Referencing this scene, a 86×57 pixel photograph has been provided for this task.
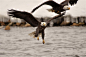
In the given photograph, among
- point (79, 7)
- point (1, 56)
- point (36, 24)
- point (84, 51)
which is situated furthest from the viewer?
point (79, 7)

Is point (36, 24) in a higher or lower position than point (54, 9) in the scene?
lower

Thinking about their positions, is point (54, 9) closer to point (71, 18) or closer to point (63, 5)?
point (63, 5)

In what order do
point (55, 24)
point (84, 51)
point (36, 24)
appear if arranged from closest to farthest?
1. point (36, 24)
2. point (84, 51)
3. point (55, 24)

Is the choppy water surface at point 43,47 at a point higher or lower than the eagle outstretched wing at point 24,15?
lower

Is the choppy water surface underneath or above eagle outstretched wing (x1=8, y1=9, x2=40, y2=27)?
underneath

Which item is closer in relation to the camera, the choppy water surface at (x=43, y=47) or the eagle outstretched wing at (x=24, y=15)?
the eagle outstretched wing at (x=24, y=15)

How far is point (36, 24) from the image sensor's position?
7789 mm

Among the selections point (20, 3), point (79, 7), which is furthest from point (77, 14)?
point (20, 3)

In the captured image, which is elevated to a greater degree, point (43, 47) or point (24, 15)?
point (24, 15)

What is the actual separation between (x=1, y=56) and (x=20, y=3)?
117ft

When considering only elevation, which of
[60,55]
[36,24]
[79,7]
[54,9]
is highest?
[79,7]

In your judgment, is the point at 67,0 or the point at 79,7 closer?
the point at 67,0

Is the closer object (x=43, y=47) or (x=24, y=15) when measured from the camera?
(x=24, y=15)

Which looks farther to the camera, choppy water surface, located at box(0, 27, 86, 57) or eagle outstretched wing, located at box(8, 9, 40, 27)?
choppy water surface, located at box(0, 27, 86, 57)
